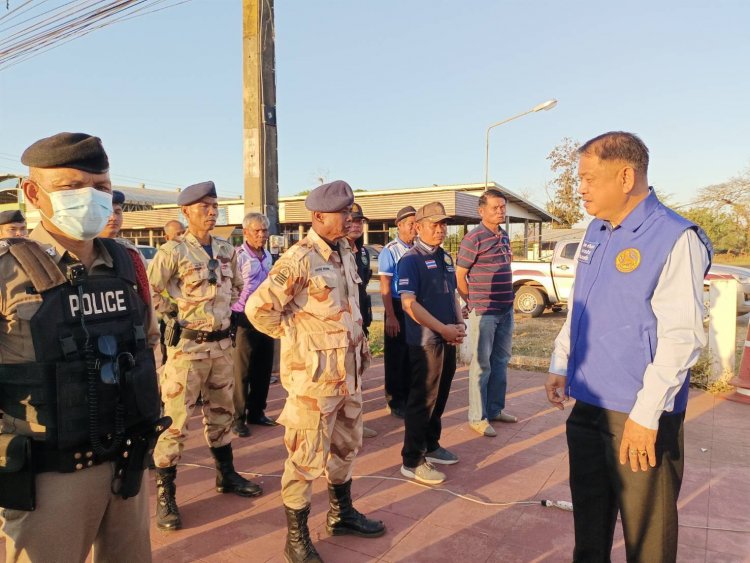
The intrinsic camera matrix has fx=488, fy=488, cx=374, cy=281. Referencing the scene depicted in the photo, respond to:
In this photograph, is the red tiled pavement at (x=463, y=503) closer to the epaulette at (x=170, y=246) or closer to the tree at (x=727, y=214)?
the epaulette at (x=170, y=246)

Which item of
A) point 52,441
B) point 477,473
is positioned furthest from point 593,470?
point 52,441

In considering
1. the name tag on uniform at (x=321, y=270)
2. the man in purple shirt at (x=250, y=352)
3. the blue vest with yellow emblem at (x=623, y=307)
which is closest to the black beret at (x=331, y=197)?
the name tag on uniform at (x=321, y=270)

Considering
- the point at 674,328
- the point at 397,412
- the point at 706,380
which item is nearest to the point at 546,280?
the point at 706,380

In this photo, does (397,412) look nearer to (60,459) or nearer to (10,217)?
(60,459)

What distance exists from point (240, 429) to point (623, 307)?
11.3 feet

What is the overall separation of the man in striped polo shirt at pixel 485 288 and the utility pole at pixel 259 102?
2.48 m

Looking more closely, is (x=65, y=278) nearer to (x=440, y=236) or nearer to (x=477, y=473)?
(x=440, y=236)

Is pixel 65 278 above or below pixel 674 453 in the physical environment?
above

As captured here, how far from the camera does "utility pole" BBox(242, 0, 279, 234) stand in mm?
5395

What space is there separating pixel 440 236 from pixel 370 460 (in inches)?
72.2

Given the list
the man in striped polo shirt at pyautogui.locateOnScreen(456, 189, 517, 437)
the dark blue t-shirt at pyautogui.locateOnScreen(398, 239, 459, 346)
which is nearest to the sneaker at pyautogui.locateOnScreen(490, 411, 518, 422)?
the man in striped polo shirt at pyautogui.locateOnScreen(456, 189, 517, 437)

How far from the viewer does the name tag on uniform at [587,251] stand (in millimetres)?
2168

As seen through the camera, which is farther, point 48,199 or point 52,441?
point 48,199

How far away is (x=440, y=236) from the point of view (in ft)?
12.2
